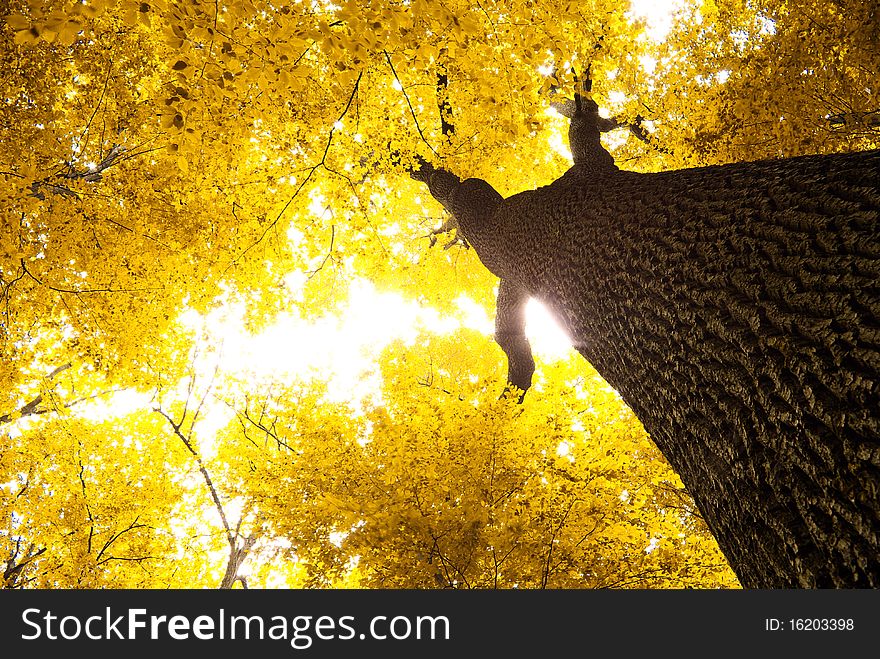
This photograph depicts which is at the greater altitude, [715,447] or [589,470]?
[589,470]

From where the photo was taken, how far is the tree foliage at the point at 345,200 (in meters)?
4.18

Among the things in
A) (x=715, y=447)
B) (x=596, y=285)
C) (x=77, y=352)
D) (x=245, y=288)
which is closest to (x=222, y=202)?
(x=245, y=288)

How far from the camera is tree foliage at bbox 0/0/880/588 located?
418cm

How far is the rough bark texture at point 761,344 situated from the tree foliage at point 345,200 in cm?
191

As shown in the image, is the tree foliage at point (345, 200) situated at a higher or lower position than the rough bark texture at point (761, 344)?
higher

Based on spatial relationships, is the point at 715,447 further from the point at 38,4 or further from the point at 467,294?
the point at 467,294

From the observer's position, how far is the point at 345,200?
757 cm

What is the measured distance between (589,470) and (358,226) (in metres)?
5.32

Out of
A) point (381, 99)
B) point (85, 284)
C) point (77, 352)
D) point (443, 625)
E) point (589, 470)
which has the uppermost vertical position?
point (381, 99)

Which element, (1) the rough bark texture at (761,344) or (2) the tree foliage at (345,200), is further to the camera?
(2) the tree foliage at (345,200)

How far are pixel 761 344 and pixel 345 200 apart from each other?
22.9ft

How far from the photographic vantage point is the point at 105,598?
2.47 m

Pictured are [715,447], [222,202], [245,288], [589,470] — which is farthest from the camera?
[245,288]

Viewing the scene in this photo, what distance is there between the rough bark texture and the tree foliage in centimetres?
191
